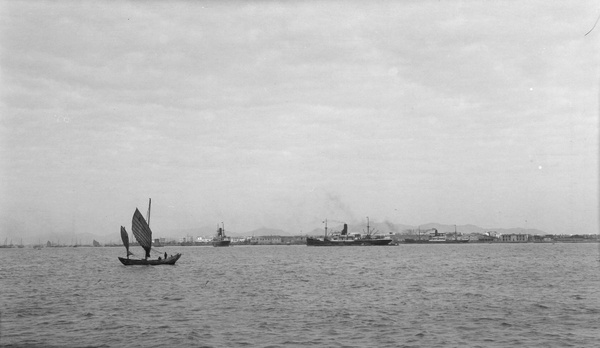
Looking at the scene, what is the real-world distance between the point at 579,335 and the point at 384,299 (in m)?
14.6

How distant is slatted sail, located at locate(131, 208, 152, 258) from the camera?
71.2 meters

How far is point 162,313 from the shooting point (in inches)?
1275

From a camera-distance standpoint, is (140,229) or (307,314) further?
(140,229)

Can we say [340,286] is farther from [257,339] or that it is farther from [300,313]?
[257,339]

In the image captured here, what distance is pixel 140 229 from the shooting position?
72.3m

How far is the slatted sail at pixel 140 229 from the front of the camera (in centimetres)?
7125

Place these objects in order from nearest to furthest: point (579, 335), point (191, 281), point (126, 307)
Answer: point (579, 335), point (126, 307), point (191, 281)

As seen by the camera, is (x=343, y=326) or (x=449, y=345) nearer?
(x=449, y=345)

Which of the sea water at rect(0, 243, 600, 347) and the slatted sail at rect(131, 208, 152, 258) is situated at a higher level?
the slatted sail at rect(131, 208, 152, 258)

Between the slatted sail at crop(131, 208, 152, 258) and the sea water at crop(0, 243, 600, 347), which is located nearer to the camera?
the sea water at crop(0, 243, 600, 347)

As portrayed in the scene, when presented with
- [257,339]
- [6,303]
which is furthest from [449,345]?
[6,303]

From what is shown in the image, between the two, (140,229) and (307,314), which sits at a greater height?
(140,229)

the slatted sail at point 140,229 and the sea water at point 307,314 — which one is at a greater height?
the slatted sail at point 140,229

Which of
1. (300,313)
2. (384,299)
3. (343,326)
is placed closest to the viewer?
(343,326)
